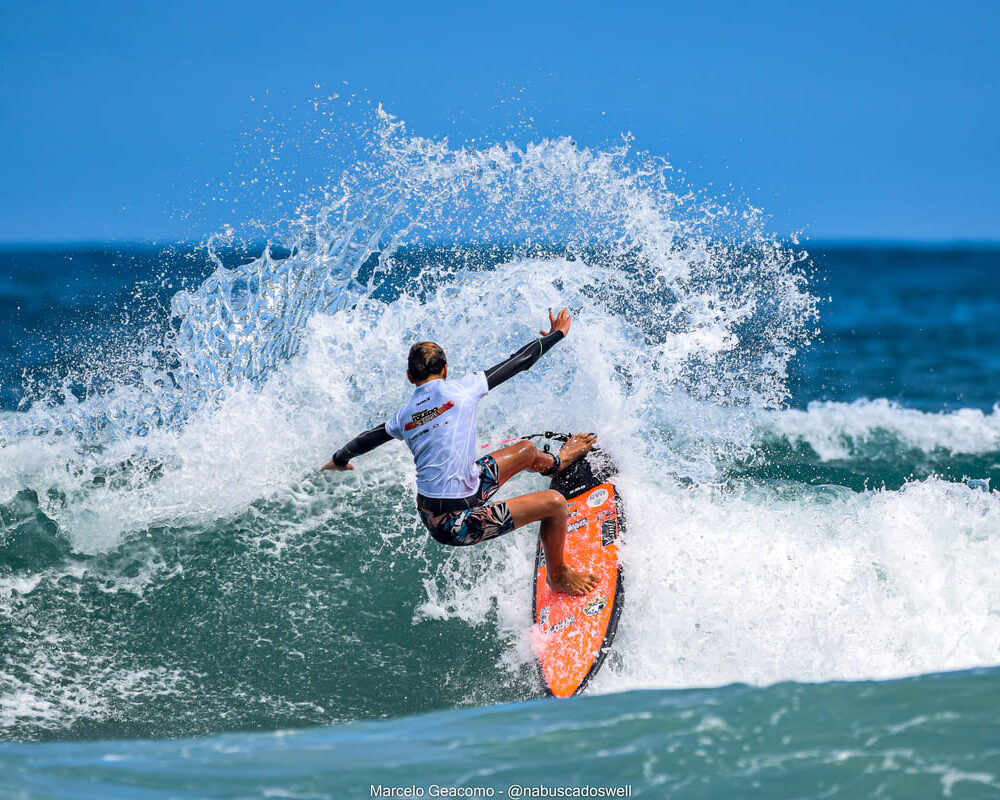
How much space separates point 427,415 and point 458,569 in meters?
1.93

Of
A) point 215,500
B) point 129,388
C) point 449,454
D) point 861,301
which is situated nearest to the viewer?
point 449,454

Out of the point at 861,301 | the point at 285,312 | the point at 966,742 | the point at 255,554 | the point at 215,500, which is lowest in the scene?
the point at 966,742

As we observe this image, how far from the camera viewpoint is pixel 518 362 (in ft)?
19.2

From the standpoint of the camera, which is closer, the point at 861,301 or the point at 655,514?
the point at 655,514

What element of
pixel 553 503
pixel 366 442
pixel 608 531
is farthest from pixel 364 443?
pixel 608 531

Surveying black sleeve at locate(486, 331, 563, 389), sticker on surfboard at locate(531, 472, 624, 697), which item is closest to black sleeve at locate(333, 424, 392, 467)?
black sleeve at locate(486, 331, 563, 389)

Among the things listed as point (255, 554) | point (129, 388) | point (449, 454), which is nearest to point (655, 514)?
point (449, 454)

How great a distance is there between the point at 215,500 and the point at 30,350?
1345 centimetres

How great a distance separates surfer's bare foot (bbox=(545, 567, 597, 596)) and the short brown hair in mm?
1763

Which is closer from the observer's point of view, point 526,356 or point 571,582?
point 526,356

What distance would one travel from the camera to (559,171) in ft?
28.2

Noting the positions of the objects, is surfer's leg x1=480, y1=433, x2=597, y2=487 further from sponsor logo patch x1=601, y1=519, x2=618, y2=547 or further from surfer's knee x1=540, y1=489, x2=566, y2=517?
sponsor logo patch x1=601, y1=519, x2=618, y2=547

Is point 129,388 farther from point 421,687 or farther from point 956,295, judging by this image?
point 956,295

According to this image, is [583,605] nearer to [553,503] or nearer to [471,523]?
[553,503]
